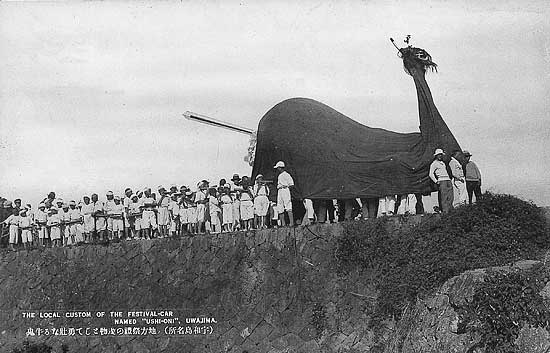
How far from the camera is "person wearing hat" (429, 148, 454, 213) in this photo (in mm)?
12969

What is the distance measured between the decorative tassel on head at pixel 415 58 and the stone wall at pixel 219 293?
3.17 m

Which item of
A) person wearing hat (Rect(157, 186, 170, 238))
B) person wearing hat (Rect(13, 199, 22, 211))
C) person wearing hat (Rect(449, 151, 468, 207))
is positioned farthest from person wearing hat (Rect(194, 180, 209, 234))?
person wearing hat (Rect(449, 151, 468, 207))

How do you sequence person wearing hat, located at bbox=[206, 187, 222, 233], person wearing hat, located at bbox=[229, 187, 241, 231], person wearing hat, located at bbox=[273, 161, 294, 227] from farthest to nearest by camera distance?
person wearing hat, located at bbox=[206, 187, 222, 233] < person wearing hat, located at bbox=[229, 187, 241, 231] < person wearing hat, located at bbox=[273, 161, 294, 227]

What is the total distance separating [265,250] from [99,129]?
451 centimetres

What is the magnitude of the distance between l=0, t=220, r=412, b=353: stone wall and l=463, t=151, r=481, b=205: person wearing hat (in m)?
1.70

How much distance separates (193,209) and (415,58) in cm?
569

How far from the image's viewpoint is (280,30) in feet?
46.4

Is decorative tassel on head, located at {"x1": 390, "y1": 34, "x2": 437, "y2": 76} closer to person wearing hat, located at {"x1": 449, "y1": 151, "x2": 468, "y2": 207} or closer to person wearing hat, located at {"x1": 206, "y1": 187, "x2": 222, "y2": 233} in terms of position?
person wearing hat, located at {"x1": 449, "y1": 151, "x2": 468, "y2": 207}

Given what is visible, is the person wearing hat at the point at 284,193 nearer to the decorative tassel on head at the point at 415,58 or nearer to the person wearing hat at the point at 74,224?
the decorative tassel on head at the point at 415,58

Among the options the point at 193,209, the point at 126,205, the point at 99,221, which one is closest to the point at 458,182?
the point at 193,209

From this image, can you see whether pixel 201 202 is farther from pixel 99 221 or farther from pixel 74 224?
pixel 74 224

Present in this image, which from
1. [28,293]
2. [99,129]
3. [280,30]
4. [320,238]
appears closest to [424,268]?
[320,238]

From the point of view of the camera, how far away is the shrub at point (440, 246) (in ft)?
36.8

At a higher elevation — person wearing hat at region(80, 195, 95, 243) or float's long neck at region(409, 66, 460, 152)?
float's long neck at region(409, 66, 460, 152)
